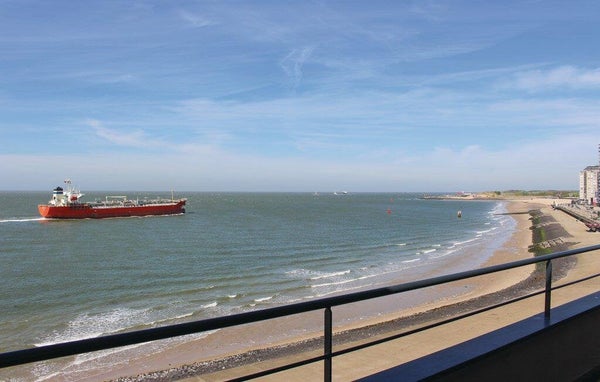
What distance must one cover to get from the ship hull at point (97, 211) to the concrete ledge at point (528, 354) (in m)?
78.8

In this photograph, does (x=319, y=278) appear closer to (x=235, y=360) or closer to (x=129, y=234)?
(x=235, y=360)

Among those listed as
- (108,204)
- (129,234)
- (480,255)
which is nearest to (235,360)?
(480,255)

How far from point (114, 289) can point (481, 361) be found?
2226 centimetres

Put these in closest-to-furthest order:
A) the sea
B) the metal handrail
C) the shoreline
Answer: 1. the metal handrail
2. the shoreline
3. the sea

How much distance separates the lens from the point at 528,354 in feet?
12.5

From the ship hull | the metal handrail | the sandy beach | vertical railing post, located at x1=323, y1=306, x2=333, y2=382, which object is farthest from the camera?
the ship hull

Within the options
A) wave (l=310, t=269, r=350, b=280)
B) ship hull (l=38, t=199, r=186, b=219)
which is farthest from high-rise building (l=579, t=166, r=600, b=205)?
wave (l=310, t=269, r=350, b=280)

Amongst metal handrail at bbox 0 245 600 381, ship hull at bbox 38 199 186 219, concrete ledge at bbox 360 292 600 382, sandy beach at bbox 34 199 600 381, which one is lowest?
sandy beach at bbox 34 199 600 381

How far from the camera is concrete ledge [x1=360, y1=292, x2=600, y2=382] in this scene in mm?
3057

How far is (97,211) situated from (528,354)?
8143 cm

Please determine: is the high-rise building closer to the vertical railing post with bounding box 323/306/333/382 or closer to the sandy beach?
the sandy beach

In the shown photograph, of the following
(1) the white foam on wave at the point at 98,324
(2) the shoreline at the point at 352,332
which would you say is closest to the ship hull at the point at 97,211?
(1) the white foam on wave at the point at 98,324

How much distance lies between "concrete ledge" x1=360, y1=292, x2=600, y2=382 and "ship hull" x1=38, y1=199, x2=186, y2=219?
3104 inches

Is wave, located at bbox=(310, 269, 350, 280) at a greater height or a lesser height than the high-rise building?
lesser
